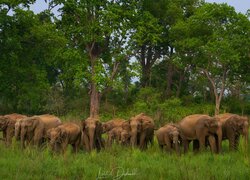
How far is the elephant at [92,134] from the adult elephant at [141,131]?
3.97 ft

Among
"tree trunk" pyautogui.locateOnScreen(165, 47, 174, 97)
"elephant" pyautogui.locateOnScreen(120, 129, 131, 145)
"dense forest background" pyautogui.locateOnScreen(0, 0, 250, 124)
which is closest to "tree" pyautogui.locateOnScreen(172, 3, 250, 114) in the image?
"dense forest background" pyautogui.locateOnScreen(0, 0, 250, 124)

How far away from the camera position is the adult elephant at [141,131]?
16547mm

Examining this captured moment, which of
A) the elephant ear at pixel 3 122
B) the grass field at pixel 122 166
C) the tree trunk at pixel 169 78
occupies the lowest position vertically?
the grass field at pixel 122 166

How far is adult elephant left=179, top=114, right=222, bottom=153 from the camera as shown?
15.1 meters

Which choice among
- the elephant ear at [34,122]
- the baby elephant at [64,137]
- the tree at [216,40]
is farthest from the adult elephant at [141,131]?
the tree at [216,40]

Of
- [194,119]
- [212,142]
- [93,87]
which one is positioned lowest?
[212,142]

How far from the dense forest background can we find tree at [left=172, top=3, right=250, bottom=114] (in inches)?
3.1

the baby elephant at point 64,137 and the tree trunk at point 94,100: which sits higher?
the tree trunk at point 94,100

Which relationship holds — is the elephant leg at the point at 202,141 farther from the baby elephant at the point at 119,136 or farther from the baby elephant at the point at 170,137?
the baby elephant at the point at 119,136

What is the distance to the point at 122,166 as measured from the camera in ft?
36.3

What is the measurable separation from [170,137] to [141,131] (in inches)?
73.1

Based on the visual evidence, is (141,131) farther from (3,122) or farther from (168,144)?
(3,122)

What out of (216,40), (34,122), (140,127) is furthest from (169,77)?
(34,122)

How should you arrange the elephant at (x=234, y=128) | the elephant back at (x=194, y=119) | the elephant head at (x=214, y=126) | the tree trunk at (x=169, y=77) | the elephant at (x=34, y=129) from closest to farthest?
1. the elephant head at (x=214, y=126)
2. the elephant back at (x=194, y=119)
3. the elephant at (x=234, y=128)
4. the elephant at (x=34, y=129)
5. the tree trunk at (x=169, y=77)
